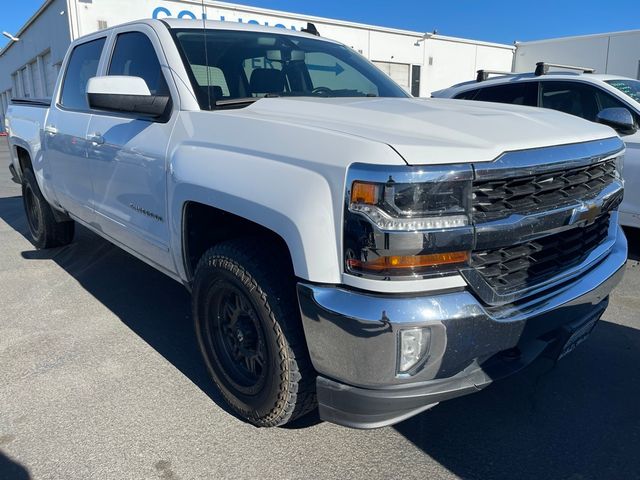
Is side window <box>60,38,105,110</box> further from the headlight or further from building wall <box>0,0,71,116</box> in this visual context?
building wall <box>0,0,71,116</box>

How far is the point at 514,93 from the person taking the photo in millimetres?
6055

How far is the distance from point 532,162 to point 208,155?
1403 mm

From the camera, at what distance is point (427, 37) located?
22.0 meters

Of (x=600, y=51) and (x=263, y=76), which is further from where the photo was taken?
(x=600, y=51)

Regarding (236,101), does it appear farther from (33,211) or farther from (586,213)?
(33,211)

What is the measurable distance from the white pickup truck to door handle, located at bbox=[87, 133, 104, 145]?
10.5 inches

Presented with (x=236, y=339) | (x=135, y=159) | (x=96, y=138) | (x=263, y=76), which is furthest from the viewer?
(x=96, y=138)

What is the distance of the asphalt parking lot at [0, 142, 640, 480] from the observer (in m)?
2.30

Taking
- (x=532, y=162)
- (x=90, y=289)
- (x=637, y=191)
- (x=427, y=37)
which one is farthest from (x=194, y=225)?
(x=427, y=37)

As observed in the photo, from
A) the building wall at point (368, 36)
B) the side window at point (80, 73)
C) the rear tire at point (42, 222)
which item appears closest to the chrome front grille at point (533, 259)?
the side window at point (80, 73)

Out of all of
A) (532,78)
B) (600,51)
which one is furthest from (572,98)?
(600,51)

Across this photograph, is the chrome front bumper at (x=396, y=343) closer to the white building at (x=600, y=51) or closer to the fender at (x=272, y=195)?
the fender at (x=272, y=195)

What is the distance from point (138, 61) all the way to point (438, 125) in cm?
213

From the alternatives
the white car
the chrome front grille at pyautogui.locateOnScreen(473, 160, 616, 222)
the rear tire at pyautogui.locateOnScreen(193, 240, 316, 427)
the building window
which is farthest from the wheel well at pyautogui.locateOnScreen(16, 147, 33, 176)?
the building window
